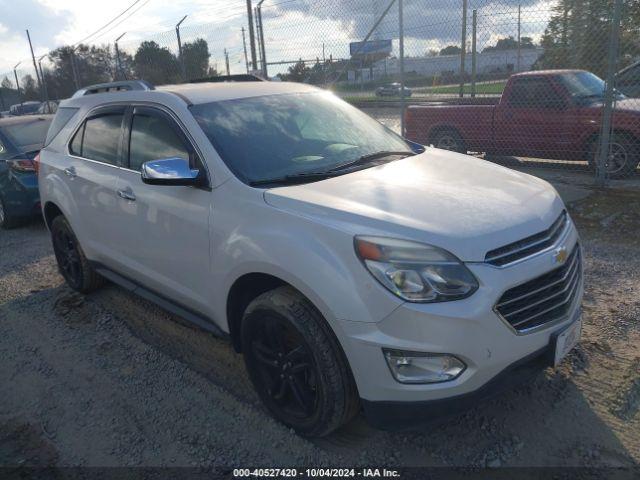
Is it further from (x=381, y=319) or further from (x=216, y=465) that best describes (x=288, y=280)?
(x=216, y=465)

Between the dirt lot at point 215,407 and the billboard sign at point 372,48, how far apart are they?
19.2 ft

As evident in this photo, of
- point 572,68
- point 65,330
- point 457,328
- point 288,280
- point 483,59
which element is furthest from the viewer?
point 483,59

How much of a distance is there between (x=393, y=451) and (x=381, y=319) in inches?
33.8

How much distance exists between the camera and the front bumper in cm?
225

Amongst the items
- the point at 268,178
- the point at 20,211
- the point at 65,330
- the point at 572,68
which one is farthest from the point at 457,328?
the point at 572,68

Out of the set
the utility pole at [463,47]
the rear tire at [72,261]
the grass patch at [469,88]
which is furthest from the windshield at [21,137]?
the grass patch at [469,88]

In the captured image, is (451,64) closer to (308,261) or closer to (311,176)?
(311,176)

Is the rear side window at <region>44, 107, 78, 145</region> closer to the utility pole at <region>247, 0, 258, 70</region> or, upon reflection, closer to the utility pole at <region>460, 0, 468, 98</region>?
the utility pole at <region>247, 0, 258, 70</region>

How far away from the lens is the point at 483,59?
→ 1020 centimetres

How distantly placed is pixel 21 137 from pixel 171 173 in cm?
579

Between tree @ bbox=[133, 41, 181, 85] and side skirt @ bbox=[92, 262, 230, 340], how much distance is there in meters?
10.4

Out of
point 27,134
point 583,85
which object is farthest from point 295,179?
point 583,85

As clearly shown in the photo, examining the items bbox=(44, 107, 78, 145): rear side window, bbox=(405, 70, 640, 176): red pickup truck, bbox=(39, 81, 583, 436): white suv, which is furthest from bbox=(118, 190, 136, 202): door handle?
bbox=(405, 70, 640, 176): red pickup truck

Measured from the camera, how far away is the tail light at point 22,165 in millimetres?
7219
